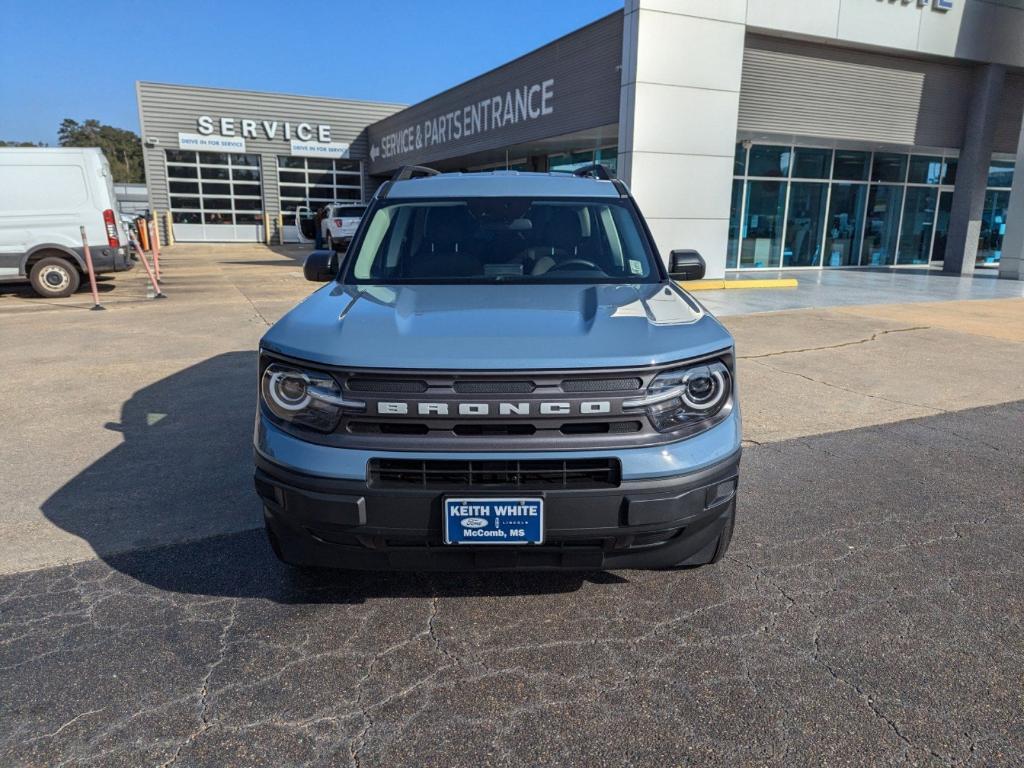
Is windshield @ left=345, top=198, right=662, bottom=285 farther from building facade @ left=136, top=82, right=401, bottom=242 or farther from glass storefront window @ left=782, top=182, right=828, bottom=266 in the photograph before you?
building facade @ left=136, top=82, right=401, bottom=242

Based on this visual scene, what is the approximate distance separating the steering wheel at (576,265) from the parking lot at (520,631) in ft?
5.20

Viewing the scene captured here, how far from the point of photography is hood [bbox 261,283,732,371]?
2496 millimetres

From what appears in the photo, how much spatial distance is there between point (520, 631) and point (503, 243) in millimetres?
2083

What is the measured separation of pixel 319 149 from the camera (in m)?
31.2

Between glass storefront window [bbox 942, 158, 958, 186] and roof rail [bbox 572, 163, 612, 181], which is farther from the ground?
glass storefront window [bbox 942, 158, 958, 186]

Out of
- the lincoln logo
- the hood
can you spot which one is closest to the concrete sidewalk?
the hood

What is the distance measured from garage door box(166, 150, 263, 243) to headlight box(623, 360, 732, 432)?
3151 cm

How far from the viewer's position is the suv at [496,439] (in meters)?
2.44

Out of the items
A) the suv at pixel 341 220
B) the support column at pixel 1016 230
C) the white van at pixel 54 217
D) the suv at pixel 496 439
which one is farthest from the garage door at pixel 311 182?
the suv at pixel 496 439

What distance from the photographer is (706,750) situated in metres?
2.17

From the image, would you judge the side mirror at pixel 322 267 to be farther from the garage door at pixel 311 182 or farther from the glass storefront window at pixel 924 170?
the garage door at pixel 311 182

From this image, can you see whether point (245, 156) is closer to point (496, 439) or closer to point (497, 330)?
point (497, 330)

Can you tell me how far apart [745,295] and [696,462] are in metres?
11.9

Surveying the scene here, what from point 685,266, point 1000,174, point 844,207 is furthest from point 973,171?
point 685,266
